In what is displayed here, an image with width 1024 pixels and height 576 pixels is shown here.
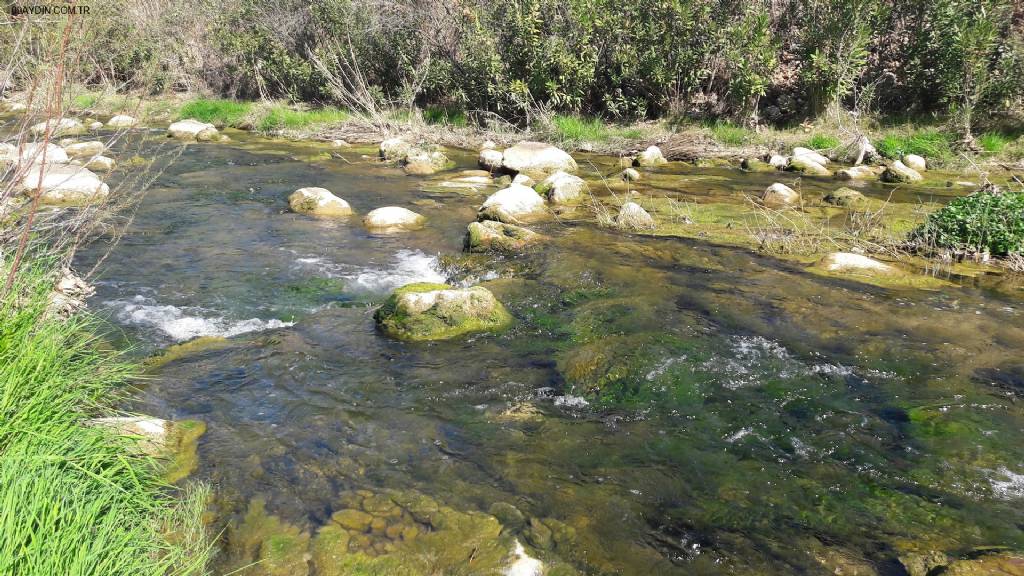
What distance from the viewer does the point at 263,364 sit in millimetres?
5930

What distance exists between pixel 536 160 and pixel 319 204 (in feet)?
→ 17.5

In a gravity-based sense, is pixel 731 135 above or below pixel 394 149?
above

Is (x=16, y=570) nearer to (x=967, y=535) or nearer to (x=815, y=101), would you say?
(x=967, y=535)

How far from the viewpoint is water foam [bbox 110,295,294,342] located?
6633mm

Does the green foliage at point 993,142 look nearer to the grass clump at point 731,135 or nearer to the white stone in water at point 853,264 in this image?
the grass clump at point 731,135

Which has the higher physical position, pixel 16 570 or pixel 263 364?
pixel 16 570

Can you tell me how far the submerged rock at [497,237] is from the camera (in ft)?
30.2

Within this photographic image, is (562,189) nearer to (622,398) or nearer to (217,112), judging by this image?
(622,398)

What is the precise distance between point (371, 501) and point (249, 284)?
15.6 feet

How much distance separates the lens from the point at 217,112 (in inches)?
907

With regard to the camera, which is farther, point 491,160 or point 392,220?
point 491,160

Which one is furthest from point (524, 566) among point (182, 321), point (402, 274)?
point (402, 274)

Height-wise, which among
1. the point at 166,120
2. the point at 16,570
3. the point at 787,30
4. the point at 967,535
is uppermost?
the point at 787,30

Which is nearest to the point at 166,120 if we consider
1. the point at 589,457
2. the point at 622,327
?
the point at 622,327
